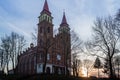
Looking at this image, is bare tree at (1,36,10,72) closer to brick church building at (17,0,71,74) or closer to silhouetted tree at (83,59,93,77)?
brick church building at (17,0,71,74)

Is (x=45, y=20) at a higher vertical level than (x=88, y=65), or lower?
higher

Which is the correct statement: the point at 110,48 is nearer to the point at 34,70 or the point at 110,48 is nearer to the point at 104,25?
the point at 104,25

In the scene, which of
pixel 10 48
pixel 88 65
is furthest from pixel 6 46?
pixel 88 65

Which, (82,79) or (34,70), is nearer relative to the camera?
(82,79)

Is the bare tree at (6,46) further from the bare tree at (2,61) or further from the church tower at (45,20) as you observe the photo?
the church tower at (45,20)

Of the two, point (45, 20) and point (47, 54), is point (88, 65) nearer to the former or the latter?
point (47, 54)

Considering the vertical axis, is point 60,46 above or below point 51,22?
below

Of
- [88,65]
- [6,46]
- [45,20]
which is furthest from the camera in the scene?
[88,65]

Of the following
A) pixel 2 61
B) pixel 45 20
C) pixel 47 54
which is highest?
pixel 45 20

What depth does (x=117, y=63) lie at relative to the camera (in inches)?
1639

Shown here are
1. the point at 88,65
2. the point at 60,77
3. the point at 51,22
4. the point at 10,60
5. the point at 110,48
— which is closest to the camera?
the point at 60,77

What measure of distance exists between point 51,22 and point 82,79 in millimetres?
30450

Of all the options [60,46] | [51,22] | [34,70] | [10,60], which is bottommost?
[34,70]

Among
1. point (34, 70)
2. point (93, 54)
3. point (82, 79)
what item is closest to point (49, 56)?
point (34, 70)
